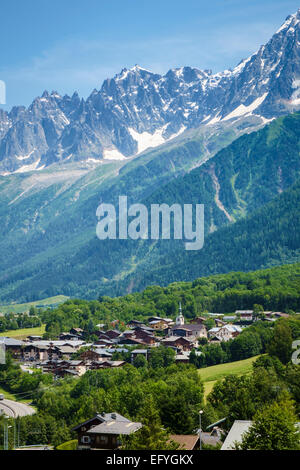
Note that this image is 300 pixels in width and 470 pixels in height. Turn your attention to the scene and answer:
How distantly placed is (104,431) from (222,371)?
173ft

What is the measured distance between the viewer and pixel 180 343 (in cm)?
15212

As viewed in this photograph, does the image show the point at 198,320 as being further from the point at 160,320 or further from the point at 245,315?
the point at 245,315

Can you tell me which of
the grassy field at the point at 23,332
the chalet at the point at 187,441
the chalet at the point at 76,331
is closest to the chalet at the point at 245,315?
the chalet at the point at 76,331

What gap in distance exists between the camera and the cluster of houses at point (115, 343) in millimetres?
141625

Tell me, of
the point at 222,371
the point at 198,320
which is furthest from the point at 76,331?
the point at 222,371

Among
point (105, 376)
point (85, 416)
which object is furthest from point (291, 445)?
point (105, 376)

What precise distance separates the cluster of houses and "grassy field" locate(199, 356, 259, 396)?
8.86 m

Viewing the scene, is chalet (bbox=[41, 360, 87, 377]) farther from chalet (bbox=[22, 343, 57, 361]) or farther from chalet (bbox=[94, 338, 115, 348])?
chalet (bbox=[94, 338, 115, 348])

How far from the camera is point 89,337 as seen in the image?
583 feet

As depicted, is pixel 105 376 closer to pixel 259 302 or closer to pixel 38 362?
pixel 38 362

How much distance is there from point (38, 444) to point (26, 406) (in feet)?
82.0

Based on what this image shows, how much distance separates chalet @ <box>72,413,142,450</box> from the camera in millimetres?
69938

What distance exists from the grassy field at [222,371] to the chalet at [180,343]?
18.9 meters

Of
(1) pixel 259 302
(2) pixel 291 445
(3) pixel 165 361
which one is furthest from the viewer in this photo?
(1) pixel 259 302
